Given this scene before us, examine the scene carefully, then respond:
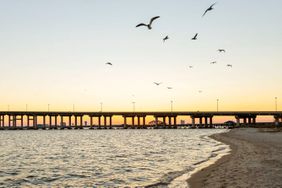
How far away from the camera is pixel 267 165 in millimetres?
21094

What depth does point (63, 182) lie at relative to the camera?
67.1 feet

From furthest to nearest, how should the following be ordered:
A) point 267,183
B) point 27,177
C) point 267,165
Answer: point 27,177, point 267,165, point 267,183

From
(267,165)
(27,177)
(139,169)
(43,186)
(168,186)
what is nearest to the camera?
(168,186)

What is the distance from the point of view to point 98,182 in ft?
65.8

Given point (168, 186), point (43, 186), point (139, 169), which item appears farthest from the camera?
point (139, 169)

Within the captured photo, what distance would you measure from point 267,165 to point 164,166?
744cm

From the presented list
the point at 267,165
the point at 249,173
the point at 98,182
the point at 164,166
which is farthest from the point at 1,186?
the point at 267,165

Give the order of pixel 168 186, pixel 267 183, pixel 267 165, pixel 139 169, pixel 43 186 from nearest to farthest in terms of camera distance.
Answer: pixel 267 183 < pixel 168 186 < pixel 43 186 < pixel 267 165 < pixel 139 169

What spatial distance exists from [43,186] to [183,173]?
312 inches

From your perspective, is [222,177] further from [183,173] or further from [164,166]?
[164,166]

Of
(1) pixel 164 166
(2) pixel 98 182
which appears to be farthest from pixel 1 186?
(1) pixel 164 166

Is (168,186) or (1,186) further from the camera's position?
(1,186)

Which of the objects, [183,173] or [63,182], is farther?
[183,173]

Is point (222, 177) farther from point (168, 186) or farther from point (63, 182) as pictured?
point (63, 182)
